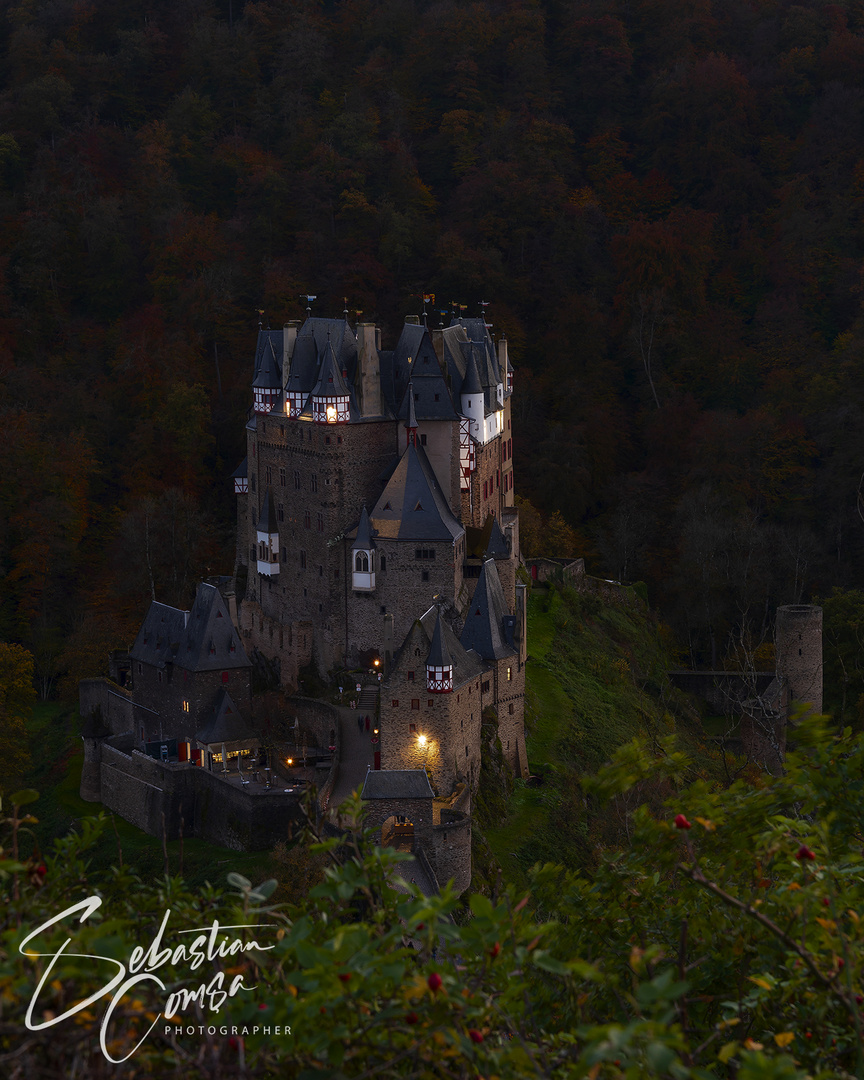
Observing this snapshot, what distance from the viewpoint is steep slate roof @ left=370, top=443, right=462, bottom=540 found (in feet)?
143

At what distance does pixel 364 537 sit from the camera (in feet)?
143

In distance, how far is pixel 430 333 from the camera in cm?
4653

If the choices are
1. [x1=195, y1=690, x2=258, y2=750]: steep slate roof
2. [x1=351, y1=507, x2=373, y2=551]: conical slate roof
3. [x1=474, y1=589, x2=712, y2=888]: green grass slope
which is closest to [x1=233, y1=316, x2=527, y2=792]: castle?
[x1=351, y1=507, x2=373, y2=551]: conical slate roof

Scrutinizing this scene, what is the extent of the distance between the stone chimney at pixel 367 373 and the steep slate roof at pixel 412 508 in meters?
1.87

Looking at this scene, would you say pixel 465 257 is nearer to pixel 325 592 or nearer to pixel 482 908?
pixel 325 592

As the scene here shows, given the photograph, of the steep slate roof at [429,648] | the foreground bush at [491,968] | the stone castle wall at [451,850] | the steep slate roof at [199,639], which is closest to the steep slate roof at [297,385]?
the steep slate roof at [199,639]

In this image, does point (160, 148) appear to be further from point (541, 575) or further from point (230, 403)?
point (541, 575)

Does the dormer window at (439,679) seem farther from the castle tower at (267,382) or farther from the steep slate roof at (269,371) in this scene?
the steep slate roof at (269,371)

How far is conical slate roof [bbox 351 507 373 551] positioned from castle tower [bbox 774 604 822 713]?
48.0ft

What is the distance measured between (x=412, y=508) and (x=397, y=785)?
11.6m

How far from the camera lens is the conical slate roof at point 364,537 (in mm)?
43719

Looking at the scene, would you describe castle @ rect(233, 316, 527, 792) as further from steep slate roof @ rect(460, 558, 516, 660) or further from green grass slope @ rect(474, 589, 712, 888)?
green grass slope @ rect(474, 589, 712, 888)

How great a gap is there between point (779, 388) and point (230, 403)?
26376 mm

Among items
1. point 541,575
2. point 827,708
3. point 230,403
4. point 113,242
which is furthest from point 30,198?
point 827,708
